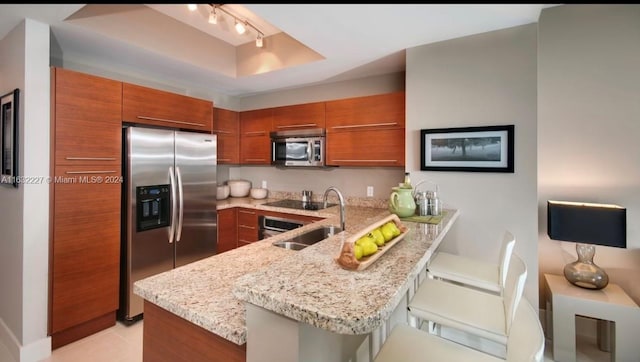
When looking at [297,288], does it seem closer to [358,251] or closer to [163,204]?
[358,251]

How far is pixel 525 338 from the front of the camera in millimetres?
1013

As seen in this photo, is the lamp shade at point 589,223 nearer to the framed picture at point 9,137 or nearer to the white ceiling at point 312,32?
the white ceiling at point 312,32

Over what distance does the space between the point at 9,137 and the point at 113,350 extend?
1.82 metres

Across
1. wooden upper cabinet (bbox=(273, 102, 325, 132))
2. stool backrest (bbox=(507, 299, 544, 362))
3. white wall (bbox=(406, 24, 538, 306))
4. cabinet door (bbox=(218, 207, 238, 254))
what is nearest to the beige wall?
white wall (bbox=(406, 24, 538, 306))

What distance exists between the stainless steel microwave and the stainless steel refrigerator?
2.58 ft

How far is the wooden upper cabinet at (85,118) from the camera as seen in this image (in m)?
2.11

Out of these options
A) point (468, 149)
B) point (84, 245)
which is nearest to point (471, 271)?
point (468, 149)

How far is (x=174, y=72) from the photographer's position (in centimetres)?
313

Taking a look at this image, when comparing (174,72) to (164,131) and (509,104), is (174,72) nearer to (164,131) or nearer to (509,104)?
(164,131)

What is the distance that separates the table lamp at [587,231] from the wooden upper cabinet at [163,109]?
3.42 metres

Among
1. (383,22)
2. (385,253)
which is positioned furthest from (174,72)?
(385,253)

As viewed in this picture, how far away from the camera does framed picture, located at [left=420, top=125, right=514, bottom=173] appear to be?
2154mm

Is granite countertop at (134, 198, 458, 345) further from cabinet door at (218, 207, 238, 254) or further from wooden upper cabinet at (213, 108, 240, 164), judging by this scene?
wooden upper cabinet at (213, 108, 240, 164)

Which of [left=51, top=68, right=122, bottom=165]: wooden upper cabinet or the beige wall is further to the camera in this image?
the beige wall
